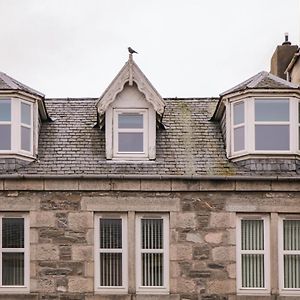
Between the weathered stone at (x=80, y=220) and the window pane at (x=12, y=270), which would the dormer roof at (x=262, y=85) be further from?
the window pane at (x=12, y=270)

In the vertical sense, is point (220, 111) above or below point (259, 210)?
above

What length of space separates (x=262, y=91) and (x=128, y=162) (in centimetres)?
374

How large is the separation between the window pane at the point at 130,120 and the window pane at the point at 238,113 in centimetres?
234

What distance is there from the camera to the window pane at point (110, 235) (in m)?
18.9

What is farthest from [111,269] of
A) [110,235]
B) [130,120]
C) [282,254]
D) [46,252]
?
[282,254]

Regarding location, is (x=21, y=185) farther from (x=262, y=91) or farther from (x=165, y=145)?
(x=262, y=91)

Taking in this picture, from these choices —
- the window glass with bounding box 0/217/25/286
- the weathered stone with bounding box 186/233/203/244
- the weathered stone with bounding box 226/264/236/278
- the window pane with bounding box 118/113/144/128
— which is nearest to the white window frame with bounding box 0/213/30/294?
the window glass with bounding box 0/217/25/286

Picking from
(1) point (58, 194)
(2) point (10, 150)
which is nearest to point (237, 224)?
(1) point (58, 194)

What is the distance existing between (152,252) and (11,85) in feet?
17.6

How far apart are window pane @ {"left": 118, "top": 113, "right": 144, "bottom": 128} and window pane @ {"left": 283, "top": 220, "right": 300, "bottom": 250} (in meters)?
4.36

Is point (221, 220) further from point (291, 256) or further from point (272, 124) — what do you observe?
point (272, 124)

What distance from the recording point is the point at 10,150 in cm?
1914

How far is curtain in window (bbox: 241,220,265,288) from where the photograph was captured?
18.8m

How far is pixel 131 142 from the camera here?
1981 cm
